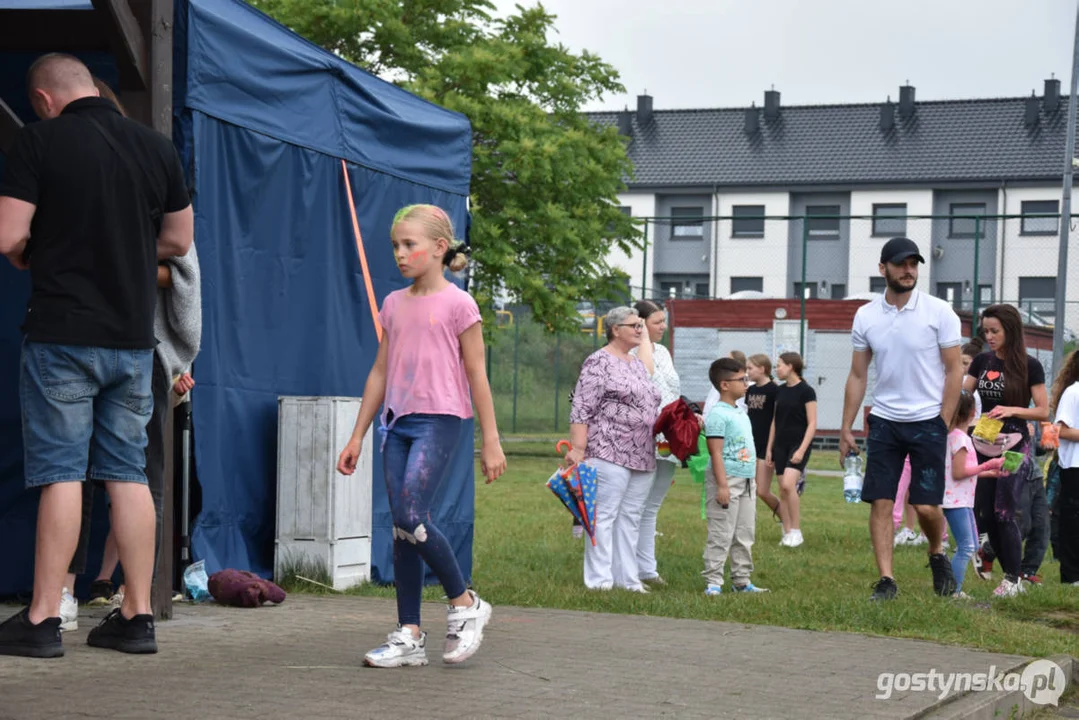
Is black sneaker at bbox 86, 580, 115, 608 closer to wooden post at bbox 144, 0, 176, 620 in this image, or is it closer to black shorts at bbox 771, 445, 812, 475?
wooden post at bbox 144, 0, 176, 620

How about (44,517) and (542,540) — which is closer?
(44,517)

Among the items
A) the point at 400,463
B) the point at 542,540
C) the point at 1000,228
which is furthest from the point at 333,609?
the point at 1000,228

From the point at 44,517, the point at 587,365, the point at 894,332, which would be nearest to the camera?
the point at 44,517

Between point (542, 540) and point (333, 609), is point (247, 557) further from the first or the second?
point (542, 540)

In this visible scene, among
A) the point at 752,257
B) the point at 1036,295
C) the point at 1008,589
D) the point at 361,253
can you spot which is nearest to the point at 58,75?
the point at 361,253

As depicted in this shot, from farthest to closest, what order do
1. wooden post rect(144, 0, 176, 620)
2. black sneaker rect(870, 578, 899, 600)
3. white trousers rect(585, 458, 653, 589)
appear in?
white trousers rect(585, 458, 653, 589) < black sneaker rect(870, 578, 899, 600) < wooden post rect(144, 0, 176, 620)

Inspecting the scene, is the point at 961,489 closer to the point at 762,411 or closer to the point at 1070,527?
the point at 1070,527

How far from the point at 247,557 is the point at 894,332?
379cm

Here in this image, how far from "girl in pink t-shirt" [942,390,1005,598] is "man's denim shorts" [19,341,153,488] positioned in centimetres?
554

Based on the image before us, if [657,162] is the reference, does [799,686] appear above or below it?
below

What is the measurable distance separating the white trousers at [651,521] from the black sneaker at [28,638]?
5054 mm

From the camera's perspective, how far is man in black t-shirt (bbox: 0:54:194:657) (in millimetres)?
5383

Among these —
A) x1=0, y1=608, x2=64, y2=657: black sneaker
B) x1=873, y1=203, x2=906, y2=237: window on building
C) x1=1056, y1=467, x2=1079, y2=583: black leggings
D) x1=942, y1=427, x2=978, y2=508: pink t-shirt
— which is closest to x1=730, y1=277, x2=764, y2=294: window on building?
x1=873, y1=203, x2=906, y2=237: window on building

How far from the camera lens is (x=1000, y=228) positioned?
33531 mm
